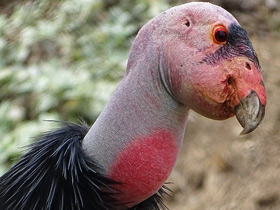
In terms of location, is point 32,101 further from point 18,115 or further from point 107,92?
point 107,92

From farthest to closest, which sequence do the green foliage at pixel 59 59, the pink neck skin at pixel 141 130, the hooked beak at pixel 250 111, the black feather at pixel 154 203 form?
the green foliage at pixel 59 59 → the black feather at pixel 154 203 → the pink neck skin at pixel 141 130 → the hooked beak at pixel 250 111

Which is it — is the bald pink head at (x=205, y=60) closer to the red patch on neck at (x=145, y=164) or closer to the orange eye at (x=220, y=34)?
the orange eye at (x=220, y=34)

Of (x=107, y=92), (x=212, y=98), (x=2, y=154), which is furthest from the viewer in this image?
(x=107, y=92)

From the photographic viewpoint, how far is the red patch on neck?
1.97 meters

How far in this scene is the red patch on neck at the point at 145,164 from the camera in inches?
77.5

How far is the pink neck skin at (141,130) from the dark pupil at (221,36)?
19 cm

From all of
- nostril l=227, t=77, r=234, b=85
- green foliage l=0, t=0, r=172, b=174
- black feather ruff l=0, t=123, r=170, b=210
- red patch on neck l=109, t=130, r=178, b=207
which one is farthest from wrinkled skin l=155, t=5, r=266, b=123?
green foliage l=0, t=0, r=172, b=174

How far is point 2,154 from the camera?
12.9 ft

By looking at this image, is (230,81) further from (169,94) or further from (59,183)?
(59,183)

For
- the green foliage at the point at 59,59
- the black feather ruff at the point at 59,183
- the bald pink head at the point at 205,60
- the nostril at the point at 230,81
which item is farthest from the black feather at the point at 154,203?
the green foliage at the point at 59,59

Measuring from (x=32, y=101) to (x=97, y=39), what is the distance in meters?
0.96

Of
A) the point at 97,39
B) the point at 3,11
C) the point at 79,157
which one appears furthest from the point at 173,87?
the point at 3,11

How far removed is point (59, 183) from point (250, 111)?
0.65 m

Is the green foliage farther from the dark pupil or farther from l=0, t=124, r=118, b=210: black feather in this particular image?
the dark pupil
